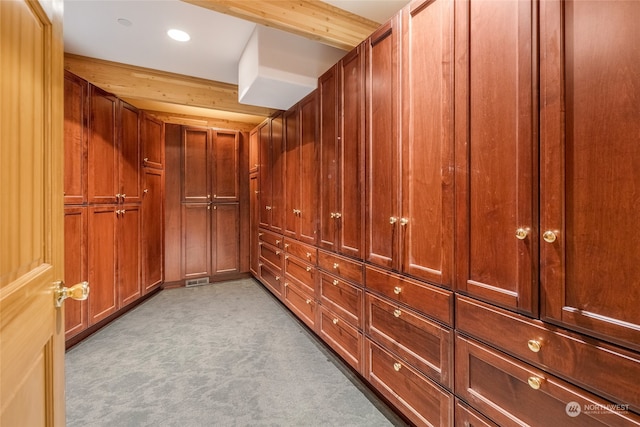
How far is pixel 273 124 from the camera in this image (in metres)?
3.29

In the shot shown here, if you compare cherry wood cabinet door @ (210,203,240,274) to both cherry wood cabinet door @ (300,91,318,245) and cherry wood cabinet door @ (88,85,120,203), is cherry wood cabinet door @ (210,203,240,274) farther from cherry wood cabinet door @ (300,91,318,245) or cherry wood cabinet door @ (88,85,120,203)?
cherry wood cabinet door @ (300,91,318,245)

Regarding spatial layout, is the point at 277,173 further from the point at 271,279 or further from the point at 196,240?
the point at 196,240

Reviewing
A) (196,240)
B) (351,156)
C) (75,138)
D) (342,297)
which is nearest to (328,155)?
(351,156)

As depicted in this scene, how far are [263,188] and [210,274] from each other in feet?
5.18

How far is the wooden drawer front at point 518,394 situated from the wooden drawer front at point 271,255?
219 cm

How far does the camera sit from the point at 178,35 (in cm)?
240

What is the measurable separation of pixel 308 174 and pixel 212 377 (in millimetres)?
1718

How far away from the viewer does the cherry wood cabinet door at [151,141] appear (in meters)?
3.30

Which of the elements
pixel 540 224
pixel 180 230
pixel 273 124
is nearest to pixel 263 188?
pixel 273 124

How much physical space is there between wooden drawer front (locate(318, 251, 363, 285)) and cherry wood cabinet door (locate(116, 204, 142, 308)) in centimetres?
215

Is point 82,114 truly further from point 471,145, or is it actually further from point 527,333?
point 527,333

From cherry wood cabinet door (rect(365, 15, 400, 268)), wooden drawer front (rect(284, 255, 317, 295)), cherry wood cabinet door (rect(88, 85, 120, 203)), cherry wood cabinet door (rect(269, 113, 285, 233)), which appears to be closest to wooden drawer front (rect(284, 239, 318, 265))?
wooden drawer front (rect(284, 255, 317, 295))

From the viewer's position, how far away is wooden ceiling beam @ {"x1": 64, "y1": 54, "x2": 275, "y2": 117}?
2854mm

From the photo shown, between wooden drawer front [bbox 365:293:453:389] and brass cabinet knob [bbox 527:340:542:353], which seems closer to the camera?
brass cabinet knob [bbox 527:340:542:353]
